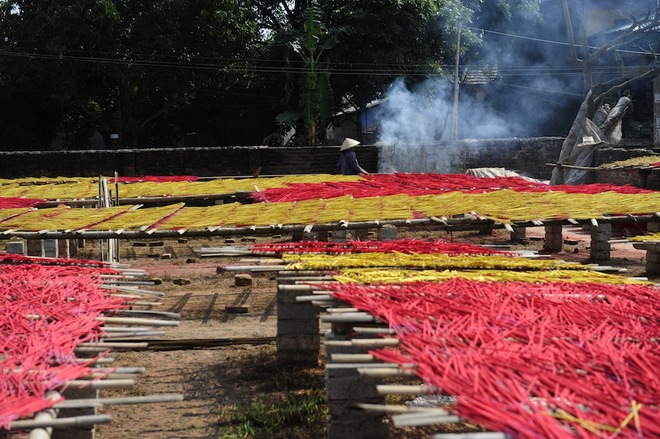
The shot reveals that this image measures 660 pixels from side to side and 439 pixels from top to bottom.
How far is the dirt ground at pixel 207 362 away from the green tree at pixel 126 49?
12.9m

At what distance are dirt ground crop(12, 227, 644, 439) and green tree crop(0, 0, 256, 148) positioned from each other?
12.9 meters

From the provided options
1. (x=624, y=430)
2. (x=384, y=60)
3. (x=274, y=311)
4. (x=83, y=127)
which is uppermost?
(x=384, y=60)

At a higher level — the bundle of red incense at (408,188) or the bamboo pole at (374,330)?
the bundle of red incense at (408,188)

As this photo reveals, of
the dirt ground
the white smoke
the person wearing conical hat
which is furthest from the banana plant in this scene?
the dirt ground

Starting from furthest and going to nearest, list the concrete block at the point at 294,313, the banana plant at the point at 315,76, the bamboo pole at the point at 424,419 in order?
1. the banana plant at the point at 315,76
2. the concrete block at the point at 294,313
3. the bamboo pole at the point at 424,419

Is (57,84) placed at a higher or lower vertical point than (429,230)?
higher

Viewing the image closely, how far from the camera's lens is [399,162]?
19.8m

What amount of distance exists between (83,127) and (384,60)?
11154mm

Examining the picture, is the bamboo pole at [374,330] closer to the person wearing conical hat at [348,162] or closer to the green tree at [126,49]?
the person wearing conical hat at [348,162]

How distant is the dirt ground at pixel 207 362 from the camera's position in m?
4.95

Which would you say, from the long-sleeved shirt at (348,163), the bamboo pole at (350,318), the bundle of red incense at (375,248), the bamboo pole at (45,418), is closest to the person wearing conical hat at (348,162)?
the long-sleeved shirt at (348,163)

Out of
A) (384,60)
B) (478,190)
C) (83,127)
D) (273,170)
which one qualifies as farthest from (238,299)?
(83,127)

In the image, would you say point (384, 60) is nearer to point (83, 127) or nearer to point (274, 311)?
point (83, 127)

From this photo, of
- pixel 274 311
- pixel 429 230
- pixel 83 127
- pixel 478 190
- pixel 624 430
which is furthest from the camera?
pixel 83 127
